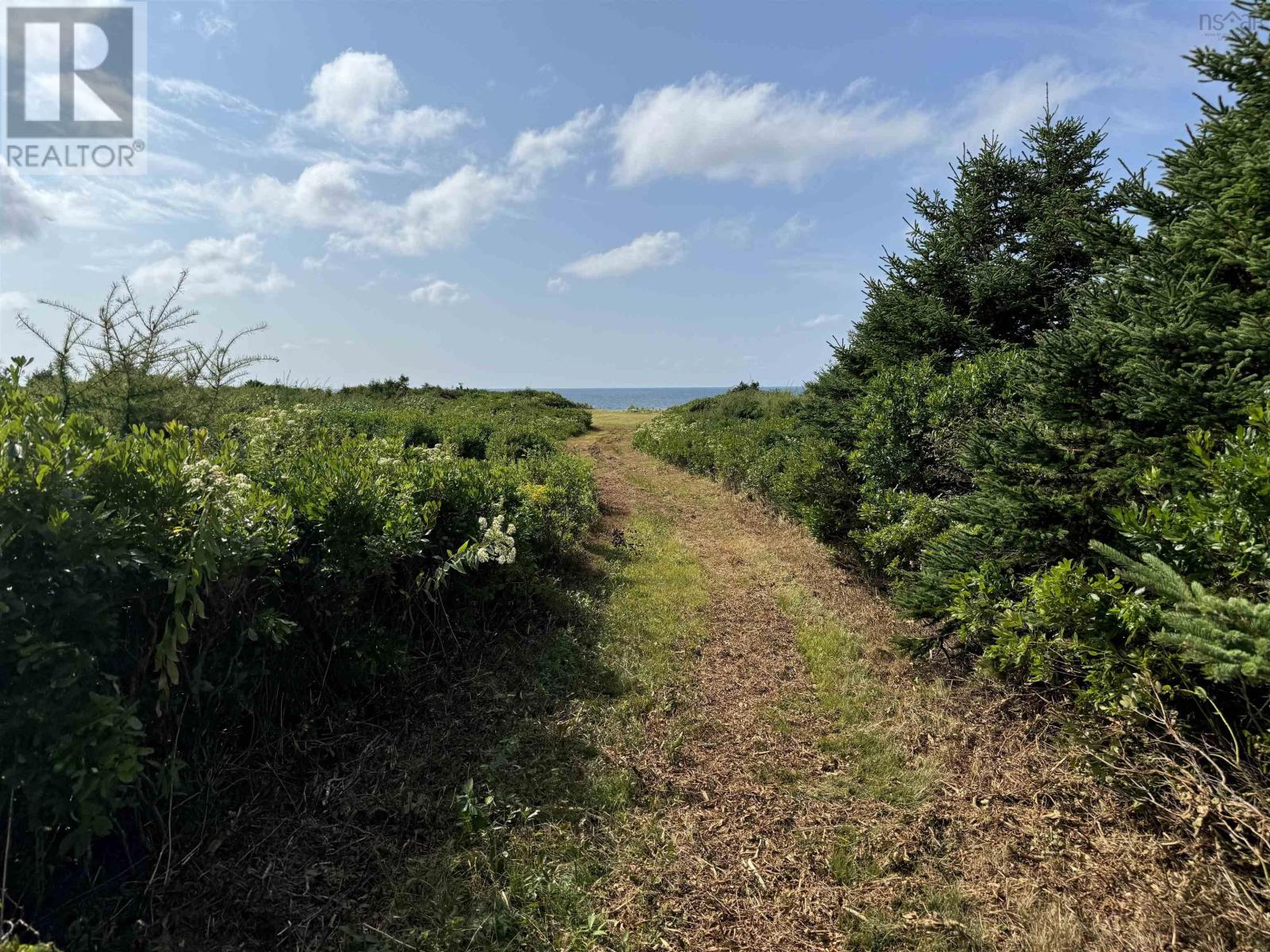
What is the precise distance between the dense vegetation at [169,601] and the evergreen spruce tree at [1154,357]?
3.95 m

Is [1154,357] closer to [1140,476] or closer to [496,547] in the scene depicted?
[1140,476]

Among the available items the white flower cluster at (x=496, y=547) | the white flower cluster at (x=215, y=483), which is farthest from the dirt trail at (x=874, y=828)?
the white flower cluster at (x=215, y=483)

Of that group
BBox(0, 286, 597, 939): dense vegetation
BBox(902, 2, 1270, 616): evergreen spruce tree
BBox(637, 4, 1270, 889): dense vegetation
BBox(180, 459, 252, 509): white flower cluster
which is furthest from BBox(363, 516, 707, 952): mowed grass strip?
BBox(902, 2, 1270, 616): evergreen spruce tree

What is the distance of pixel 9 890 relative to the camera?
7.12ft

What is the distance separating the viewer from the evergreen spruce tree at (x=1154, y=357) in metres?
3.18

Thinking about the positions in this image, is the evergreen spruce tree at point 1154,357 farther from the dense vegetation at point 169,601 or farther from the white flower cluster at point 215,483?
the white flower cluster at point 215,483

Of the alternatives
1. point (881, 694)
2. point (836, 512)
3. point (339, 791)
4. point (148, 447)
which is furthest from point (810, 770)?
point (836, 512)

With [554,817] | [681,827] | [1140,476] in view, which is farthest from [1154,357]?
[554,817]

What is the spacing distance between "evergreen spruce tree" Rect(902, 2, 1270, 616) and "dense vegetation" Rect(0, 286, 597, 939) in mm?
3945

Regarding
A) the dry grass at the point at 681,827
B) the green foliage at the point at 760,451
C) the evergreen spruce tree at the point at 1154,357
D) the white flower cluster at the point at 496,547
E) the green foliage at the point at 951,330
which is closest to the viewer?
the dry grass at the point at 681,827

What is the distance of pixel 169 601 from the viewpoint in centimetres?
259

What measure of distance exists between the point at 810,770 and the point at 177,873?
11.3 ft

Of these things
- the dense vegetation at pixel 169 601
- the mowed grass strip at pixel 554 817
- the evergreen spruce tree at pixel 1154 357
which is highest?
the evergreen spruce tree at pixel 1154 357

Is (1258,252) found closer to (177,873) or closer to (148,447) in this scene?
(148,447)
